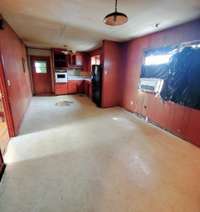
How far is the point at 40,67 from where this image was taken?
711 cm

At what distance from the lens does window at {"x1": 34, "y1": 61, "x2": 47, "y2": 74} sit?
701 centimetres

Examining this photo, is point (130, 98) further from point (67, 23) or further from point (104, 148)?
point (67, 23)

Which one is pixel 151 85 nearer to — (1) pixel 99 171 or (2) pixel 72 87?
(1) pixel 99 171

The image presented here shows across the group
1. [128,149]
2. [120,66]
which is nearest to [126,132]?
[128,149]

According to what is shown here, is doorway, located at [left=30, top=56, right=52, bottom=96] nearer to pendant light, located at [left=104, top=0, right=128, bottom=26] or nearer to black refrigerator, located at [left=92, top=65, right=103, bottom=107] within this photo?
black refrigerator, located at [left=92, top=65, right=103, bottom=107]

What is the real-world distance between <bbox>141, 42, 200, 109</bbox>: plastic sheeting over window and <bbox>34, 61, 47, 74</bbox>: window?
591cm

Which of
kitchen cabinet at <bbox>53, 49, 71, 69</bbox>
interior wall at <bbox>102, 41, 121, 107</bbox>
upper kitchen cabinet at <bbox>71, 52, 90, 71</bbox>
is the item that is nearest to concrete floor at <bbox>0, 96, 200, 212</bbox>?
interior wall at <bbox>102, 41, 121, 107</bbox>

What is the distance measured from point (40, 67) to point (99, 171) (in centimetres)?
690

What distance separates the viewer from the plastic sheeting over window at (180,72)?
2.52 metres

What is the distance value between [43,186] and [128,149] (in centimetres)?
151

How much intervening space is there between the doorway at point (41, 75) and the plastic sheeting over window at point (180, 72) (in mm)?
5855

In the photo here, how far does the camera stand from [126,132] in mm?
3090

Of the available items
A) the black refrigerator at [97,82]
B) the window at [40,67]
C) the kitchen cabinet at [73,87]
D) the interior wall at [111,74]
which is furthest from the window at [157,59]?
the window at [40,67]

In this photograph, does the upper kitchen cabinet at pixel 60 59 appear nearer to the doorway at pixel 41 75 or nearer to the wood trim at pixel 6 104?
the doorway at pixel 41 75
